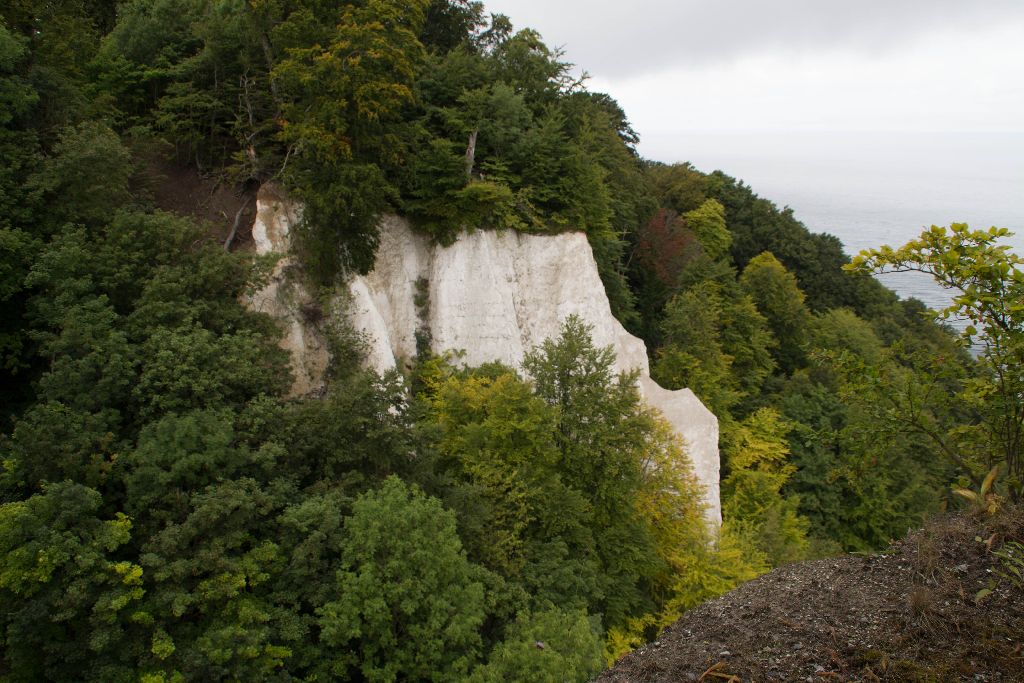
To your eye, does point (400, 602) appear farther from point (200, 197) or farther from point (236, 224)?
point (200, 197)

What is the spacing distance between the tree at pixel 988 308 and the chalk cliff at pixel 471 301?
52.3 feet

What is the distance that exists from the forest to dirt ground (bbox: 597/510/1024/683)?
3.67 ft

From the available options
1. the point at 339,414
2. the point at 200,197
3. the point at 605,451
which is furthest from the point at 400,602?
the point at 200,197

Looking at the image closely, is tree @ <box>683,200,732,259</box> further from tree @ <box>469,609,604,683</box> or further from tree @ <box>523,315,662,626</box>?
tree @ <box>469,609,604,683</box>

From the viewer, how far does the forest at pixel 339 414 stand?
443 inches

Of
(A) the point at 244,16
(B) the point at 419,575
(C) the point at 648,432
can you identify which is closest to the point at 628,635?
(C) the point at 648,432

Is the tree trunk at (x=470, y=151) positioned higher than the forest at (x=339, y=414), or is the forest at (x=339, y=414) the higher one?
the tree trunk at (x=470, y=151)

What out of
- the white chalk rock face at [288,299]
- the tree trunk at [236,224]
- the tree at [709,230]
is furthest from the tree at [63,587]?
the tree at [709,230]

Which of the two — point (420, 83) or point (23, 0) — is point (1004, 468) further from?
point (23, 0)

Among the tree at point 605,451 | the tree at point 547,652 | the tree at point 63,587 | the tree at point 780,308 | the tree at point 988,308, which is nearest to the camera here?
the tree at point 988,308

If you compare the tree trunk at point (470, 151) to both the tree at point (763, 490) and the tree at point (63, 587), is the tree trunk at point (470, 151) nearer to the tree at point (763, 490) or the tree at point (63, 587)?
the tree at point (63, 587)

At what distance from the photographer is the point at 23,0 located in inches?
830

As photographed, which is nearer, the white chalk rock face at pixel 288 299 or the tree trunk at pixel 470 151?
the white chalk rock face at pixel 288 299

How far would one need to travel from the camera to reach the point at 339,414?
1525cm
